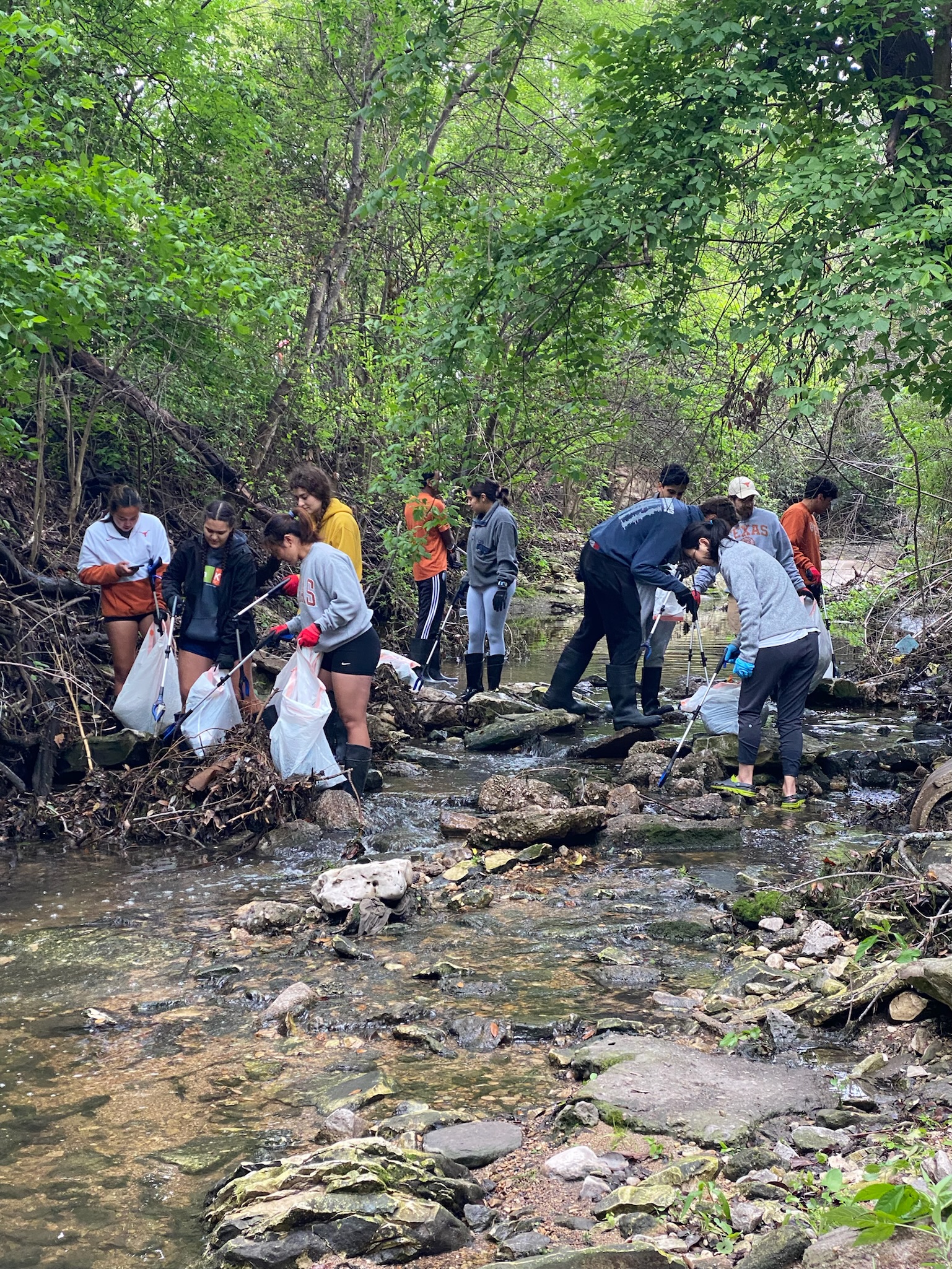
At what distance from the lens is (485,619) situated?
10578 mm

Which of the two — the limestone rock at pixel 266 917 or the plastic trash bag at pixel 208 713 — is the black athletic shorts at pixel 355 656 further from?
the limestone rock at pixel 266 917

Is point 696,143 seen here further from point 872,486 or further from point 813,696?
point 872,486

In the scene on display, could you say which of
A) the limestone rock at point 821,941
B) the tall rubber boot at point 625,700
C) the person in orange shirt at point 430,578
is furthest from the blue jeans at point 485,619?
the limestone rock at point 821,941

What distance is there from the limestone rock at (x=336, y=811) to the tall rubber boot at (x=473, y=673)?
3.48 metres

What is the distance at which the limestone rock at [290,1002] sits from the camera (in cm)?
450

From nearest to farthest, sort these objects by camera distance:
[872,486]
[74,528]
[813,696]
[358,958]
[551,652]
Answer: [358,958], [74,528], [813,696], [872,486], [551,652]

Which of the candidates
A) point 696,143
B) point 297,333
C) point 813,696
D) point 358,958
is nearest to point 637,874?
point 358,958

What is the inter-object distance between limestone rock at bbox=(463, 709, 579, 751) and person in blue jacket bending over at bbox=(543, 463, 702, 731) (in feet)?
1.68

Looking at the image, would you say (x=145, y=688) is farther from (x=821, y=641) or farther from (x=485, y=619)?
(x=821, y=641)

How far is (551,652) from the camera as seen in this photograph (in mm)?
16266

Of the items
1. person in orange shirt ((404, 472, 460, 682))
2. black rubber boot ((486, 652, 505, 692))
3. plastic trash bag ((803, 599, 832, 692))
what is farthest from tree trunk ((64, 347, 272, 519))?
plastic trash bag ((803, 599, 832, 692))

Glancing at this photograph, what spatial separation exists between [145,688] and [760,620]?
4268mm

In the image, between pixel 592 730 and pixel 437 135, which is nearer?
pixel 592 730

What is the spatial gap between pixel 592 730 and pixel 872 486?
7.01 metres
